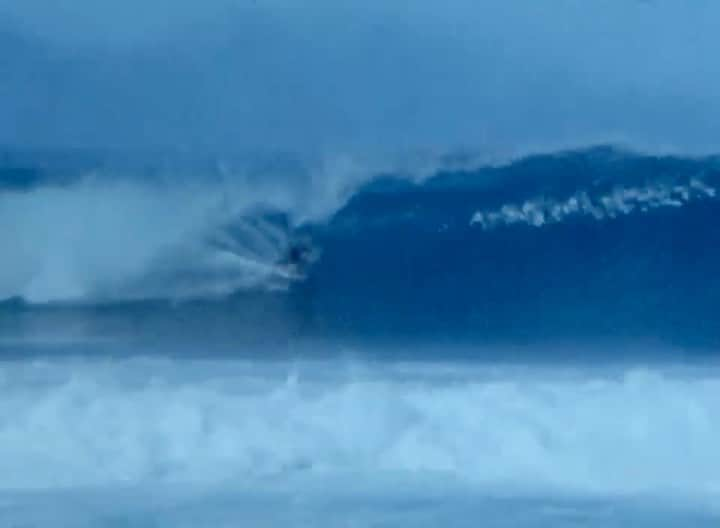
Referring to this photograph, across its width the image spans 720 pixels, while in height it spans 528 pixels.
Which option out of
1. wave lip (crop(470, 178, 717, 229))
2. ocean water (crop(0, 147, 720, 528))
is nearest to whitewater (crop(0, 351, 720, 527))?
ocean water (crop(0, 147, 720, 528))

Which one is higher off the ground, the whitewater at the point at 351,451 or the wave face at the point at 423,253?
the wave face at the point at 423,253

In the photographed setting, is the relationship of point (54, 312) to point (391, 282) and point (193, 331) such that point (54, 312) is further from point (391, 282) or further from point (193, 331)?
point (391, 282)

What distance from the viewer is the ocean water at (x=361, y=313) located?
806 mm

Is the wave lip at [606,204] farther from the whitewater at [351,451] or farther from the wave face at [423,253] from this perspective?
the whitewater at [351,451]

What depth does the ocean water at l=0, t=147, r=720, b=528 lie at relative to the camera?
81 cm

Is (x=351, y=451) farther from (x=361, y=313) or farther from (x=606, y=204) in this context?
(x=606, y=204)

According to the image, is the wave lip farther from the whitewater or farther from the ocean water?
the whitewater

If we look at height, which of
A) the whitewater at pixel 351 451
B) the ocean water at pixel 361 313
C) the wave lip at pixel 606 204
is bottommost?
the whitewater at pixel 351 451

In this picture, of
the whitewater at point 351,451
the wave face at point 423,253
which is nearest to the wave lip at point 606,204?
the wave face at point 423,253

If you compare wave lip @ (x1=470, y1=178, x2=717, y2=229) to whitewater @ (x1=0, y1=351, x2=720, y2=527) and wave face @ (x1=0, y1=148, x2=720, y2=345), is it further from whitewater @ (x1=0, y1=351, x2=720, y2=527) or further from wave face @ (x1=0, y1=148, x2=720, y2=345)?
whitewater @ (x1=0, y1=351, x2=720, y2=527)

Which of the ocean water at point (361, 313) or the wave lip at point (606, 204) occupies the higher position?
the wave lip at point (606, 204)

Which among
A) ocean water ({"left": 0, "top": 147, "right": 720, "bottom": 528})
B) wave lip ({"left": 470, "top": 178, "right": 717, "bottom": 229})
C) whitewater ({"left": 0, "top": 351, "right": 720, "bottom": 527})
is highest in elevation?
wave lip ({"left": 470, "top": 178, "right": 717, "bottom": 229})

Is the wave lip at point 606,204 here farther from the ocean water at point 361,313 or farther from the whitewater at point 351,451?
the whitewater at point 351,451

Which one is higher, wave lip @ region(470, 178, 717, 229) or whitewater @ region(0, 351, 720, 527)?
wave lip @ region(470, 178, 717, 229)
